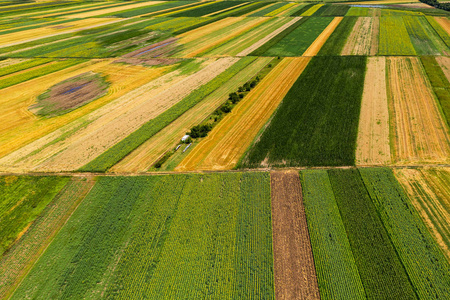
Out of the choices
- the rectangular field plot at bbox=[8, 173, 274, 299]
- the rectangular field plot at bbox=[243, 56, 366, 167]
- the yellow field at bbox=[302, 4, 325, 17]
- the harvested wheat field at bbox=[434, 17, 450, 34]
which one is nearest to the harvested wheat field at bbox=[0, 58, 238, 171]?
the rectangular field plot at bbox=[8, 173, 274, 299]

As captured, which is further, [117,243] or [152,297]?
[117,243]

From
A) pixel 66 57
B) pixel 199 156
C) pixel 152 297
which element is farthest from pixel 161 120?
pixel 66 57

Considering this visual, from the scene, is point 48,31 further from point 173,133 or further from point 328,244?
point 328,244

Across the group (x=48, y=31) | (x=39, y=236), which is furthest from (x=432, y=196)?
(x=48, y=31)

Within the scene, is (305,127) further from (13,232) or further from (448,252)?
(13,232)

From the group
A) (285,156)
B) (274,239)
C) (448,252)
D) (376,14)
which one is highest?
(376,14)

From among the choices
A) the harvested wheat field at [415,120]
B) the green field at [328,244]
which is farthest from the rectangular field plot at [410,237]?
the harvested wheat field at [415,120]
